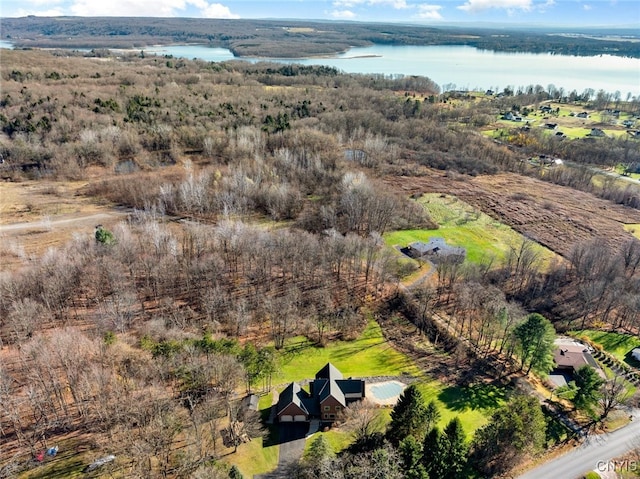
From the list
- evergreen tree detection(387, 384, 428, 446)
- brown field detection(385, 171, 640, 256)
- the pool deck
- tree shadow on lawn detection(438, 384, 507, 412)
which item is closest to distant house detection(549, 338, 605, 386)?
tree shadow on lawn detection(438, 384, 507, 412)

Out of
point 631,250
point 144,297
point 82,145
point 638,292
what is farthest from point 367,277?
point 82,145

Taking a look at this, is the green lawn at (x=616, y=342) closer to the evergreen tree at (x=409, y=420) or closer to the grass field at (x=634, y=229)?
the evergreen tree at (x=409, y=420)

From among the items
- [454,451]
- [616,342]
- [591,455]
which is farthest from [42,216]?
[616,342]

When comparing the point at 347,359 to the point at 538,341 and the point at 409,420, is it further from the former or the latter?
the point at 538,341

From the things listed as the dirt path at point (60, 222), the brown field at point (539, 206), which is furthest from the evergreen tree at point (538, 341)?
the dirt path at point (60, 222)

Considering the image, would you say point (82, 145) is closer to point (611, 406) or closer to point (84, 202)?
point (84, 202)

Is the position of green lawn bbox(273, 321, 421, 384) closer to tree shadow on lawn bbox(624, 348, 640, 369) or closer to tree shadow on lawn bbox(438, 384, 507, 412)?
tree shadow on lawn bbox(438, 384, 507, 412)
